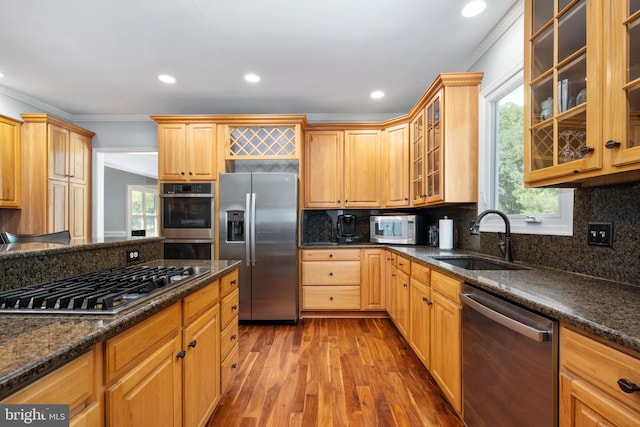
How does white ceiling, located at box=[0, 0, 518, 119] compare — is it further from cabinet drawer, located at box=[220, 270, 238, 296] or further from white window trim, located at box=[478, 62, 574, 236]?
cabinet drawer, located at box=[220, 270, 238, 296]

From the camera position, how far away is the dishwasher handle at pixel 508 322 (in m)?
0.96

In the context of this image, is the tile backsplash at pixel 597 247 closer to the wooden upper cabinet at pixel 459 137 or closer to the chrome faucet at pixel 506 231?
the chrome faucet at pixel 506 231

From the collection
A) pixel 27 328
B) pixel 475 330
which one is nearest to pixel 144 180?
pixel 27 328

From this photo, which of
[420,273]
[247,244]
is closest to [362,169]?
[247,244]

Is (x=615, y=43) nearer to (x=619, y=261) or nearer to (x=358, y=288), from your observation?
(x=619, y=261)

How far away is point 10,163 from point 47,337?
4.01 m

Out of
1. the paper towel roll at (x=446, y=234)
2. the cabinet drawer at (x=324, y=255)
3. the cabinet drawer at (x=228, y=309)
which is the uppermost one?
the paper towel roll at (x=446, y=234)

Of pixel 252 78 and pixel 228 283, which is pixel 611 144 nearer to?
pixel 228 283

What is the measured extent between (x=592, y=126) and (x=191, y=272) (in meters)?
1.87

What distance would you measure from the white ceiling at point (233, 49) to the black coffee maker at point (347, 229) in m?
1.46

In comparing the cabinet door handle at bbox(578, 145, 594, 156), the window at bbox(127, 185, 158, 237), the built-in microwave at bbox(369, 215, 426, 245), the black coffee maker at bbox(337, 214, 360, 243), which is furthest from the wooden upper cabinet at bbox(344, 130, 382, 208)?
the window at bbox(127, 185, 158, 237)

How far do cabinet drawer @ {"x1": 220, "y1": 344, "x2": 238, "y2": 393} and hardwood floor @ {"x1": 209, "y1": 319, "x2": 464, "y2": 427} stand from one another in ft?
0.61

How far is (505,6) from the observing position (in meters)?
2.02

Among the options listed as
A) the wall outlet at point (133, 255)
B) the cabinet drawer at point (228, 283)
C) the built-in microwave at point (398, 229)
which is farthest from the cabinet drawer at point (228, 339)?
the built-in microwave at point (398, 229)
